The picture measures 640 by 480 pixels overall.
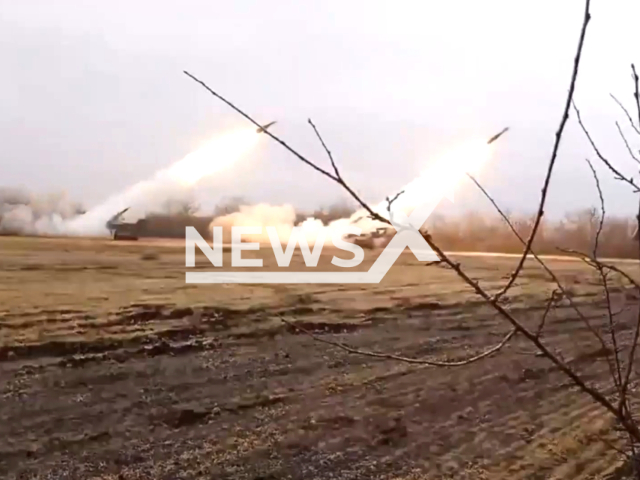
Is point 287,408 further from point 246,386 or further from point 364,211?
point 364,211

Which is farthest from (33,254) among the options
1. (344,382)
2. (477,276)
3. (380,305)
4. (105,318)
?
(477,276)

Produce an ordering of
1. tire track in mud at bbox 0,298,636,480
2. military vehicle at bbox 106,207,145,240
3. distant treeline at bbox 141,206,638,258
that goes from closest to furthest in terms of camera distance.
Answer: tire track in mud at bbox 0,298,636,480 → military vehicle at bbox 106,207,145,240 → distant treeline at bbox 141,206,638,258

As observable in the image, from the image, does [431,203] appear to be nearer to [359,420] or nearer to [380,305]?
[380,305]

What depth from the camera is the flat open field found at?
1.77m

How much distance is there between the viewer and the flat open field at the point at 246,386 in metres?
1.77

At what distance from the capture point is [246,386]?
2.11 meters

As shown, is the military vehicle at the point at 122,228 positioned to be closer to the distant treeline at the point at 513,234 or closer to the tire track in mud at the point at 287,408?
→ the tire track in mud at the point at 287,408

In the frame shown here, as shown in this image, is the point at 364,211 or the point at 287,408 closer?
the point at 287,408

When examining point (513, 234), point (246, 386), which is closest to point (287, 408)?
point (246, 386)

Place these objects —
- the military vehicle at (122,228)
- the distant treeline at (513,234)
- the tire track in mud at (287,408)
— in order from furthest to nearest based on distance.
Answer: the distant treeline at (513,234) < the military vehicle at (122,228) < the tire track in mud at (287,408)

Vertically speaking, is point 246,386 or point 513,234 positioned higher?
point 513,234

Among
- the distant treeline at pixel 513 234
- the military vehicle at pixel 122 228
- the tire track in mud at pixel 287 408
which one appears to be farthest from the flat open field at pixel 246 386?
the distant treeline at pixel 513 234

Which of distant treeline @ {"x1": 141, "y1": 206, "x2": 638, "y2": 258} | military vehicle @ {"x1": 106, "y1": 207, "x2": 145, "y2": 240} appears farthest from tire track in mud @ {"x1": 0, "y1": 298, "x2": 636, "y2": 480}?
distant treeline @ {"x1": 141, "y1": 206, "x2": 638, "y2": 258}

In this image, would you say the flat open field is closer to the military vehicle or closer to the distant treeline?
the military vehicle
